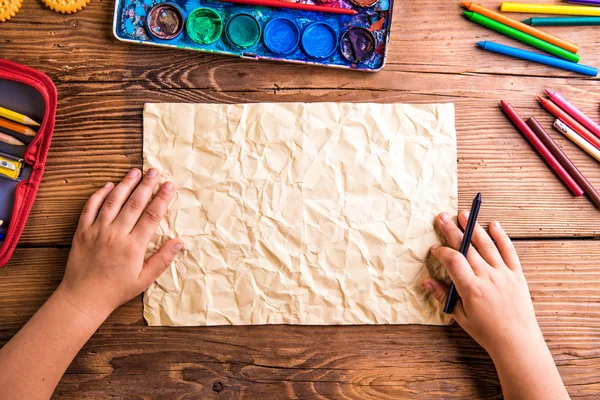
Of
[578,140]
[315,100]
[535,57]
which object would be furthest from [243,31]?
[578,140]

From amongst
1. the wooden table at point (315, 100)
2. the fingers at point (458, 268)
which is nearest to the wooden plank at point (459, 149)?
the wooden table at point (315, 100)

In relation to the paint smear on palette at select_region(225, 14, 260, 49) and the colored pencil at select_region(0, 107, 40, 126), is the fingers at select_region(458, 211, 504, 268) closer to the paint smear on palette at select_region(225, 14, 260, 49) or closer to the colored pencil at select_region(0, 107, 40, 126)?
the paint smear on palette at select_region(225, 14, 260, 49)

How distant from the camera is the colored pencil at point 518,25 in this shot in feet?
2.71

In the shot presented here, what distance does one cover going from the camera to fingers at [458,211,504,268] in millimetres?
785

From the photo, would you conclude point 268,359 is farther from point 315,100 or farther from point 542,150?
point 542,150

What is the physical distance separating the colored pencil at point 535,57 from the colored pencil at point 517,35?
1cm

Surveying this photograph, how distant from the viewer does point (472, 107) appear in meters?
0.84

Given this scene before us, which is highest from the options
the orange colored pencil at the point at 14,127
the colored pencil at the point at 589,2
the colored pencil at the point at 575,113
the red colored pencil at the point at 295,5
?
the colored pencil at the point at 589,2

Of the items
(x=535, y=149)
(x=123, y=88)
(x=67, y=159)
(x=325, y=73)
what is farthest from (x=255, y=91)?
(x=535, y=149)

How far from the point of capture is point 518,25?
0.83m

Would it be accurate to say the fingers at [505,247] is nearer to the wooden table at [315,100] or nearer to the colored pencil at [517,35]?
the wooden table at [315,100]

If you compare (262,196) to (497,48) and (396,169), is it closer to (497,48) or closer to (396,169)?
(396,169)

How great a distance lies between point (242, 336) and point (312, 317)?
124mm

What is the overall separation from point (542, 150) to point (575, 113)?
0.30ft
